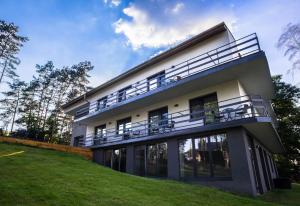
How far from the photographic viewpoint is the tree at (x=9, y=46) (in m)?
27.2

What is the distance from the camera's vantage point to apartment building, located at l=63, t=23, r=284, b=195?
10188mm

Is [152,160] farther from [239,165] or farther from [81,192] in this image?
[81,192]

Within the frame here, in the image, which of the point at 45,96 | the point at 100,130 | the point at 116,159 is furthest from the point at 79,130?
the point at 45,96

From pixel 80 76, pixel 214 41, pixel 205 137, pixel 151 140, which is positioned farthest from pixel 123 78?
pixel 80 76

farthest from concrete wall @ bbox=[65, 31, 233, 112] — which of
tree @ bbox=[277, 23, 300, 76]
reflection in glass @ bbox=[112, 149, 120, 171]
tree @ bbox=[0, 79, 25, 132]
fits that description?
tree @ bbox=[0, 79, 25, 132]

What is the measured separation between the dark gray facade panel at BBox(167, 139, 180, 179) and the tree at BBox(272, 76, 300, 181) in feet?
72.0

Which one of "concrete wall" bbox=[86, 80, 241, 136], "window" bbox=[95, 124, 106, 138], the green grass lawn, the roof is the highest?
the roof

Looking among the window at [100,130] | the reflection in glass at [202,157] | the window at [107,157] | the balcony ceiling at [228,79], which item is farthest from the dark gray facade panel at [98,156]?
the reflection in glass at [202,157]

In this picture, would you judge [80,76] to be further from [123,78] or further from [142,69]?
[142,69]

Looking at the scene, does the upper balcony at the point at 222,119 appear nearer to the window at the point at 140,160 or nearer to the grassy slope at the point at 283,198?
the window at the point at 140,160

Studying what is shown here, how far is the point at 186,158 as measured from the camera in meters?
11.8

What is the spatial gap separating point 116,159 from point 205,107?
8444mm

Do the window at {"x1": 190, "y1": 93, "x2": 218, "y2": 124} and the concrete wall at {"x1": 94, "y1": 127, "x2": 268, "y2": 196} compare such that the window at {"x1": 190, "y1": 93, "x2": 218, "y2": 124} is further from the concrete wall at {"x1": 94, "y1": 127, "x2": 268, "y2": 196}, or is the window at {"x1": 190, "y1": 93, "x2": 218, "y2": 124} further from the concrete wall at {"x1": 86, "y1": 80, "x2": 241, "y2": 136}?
the concrete wall at {"x1": 94, "y1": 127, "x2": 268, "y2": 196}

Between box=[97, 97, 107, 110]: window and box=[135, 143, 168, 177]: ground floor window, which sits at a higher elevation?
box=[97, 97, 107, 110]: window
